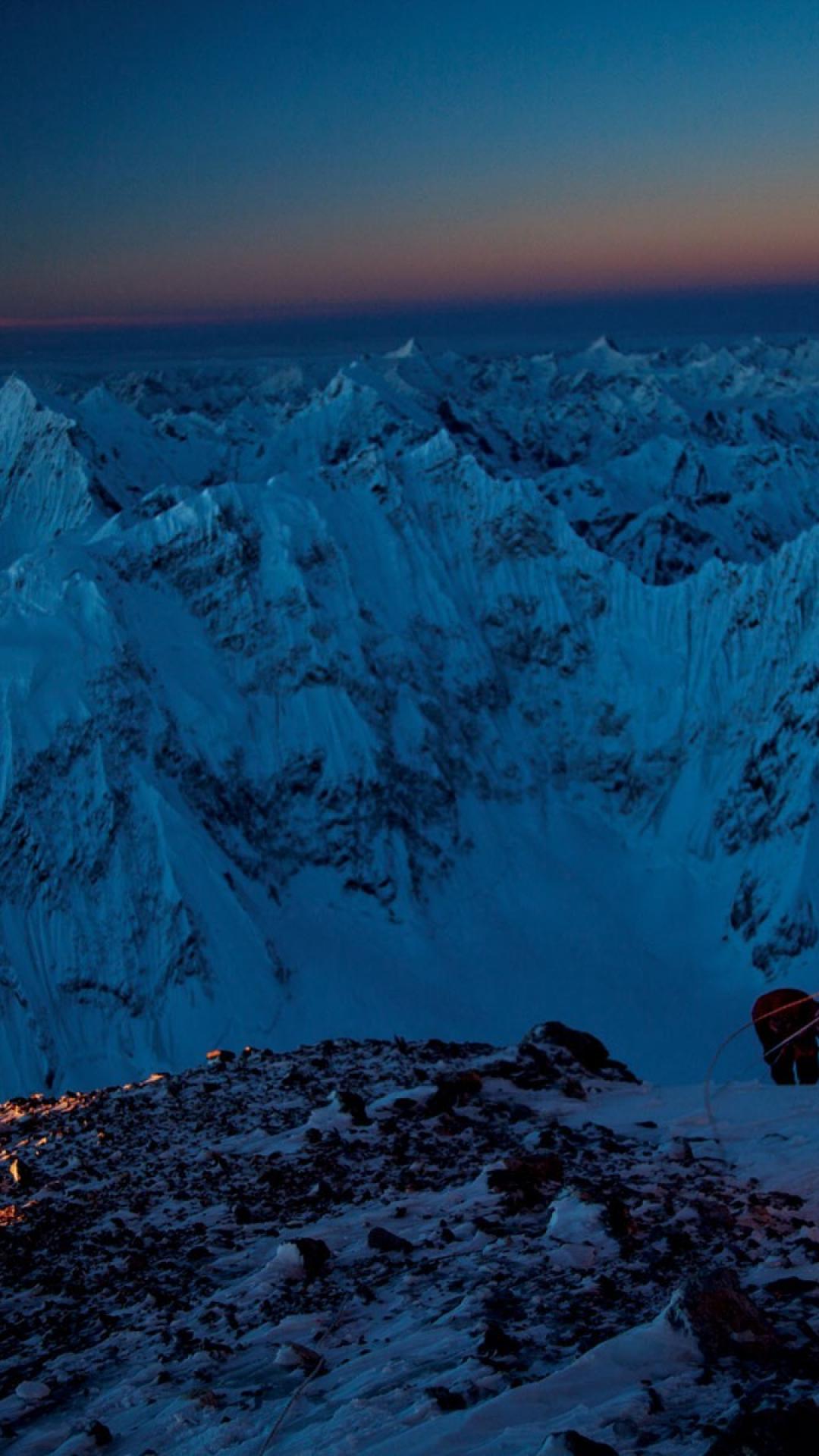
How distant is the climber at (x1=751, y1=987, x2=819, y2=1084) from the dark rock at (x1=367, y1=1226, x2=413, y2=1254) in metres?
6.39

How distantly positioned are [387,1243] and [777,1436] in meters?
3.66

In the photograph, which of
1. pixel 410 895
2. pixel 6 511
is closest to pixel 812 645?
A: pixel 410 895

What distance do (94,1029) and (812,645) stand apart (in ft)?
214

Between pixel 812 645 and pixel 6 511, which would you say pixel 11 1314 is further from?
pixel 6 511

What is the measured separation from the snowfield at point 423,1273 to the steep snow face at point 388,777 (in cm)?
5783

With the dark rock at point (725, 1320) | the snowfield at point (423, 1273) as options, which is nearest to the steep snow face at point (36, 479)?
the snowfield at point (423, 1273)

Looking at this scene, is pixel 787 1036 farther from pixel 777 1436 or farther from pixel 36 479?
pixel 36 479

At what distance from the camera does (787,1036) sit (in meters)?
12.7

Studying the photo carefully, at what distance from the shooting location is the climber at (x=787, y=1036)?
12648 millimetres

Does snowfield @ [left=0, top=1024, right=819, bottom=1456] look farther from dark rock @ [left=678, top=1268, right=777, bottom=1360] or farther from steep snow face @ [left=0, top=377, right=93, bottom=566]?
steep snow face @ [left=0, top=377, right=93, bottom=566]

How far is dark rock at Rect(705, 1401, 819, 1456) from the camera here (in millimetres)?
4102

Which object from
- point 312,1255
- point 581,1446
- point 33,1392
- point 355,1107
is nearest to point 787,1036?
point 355,1107

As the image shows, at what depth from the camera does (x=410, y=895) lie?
306 feet

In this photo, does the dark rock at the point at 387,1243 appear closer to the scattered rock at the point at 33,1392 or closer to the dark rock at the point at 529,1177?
the dark rock at the point at 529,1177
